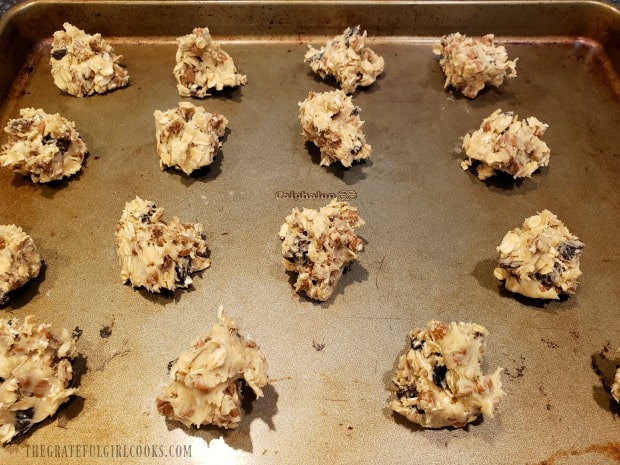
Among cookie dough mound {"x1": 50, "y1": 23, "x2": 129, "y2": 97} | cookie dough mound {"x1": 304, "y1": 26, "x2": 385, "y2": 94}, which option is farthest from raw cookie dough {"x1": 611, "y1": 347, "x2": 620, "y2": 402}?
cookie dough mound {"x1": 50, "y1": 23, "x2": 129, "y2": 97}

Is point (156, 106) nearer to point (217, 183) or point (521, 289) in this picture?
point (217, 183)

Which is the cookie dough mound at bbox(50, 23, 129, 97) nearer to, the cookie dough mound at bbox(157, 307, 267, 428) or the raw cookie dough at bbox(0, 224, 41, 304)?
the raw cookie dough at bbox(0, 224, 41, 304)

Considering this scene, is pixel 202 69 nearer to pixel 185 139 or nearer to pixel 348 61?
pixel 185 139

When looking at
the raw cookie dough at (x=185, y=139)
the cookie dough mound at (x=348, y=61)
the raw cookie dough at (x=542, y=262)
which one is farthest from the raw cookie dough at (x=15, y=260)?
the raw cookie dough at (x=542, y=262)

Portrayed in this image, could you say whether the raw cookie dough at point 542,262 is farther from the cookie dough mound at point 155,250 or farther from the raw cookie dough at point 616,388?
the cookie dough mound at point 155,250

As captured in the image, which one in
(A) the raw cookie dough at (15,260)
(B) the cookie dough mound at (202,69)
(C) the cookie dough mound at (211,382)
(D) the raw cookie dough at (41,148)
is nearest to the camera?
(C) the cookie dough mound at (211,382)

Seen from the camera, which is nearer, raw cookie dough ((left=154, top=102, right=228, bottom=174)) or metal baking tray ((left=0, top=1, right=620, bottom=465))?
metal baking tray ((left=0, top=1, right=620, bottom=465))

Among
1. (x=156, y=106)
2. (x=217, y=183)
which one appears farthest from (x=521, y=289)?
(x=156, y=106)
